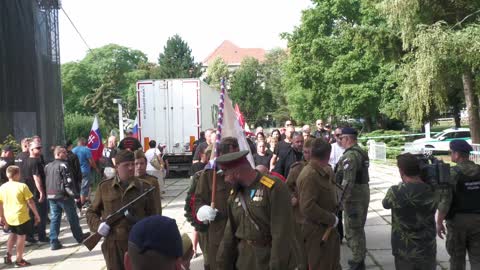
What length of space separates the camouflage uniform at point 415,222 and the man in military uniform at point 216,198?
1.64 m

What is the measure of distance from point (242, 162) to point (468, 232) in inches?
117

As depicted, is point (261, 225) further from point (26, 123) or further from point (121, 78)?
point (121, 78)

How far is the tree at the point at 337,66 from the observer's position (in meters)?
37.1

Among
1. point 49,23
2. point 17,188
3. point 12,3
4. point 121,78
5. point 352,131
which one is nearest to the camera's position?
point 352,131

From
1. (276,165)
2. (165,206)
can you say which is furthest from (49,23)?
(276,165)

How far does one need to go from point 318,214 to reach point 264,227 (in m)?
1.19

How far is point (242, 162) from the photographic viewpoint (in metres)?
Result: 3.81

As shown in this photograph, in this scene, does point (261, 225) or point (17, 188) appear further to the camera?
point (17, 188)

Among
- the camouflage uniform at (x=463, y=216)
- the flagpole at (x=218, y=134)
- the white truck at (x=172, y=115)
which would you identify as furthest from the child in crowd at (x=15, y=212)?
the white truck at (x=172, y=115)

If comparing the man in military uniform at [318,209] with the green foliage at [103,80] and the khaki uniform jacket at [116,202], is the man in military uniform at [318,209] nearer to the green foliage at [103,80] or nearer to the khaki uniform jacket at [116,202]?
the khaki uniform jacket at [116,202]

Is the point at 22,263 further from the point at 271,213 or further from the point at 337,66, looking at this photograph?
the point at 337,66

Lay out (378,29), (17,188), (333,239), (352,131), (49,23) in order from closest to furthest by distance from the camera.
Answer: (333,239) < (352,131) < (17,188) < (49,23) < (378,29)

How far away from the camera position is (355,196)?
22.3 feet

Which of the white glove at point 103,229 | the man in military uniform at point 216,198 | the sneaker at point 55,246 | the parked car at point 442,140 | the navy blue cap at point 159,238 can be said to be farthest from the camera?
the parked car at point 442,140
